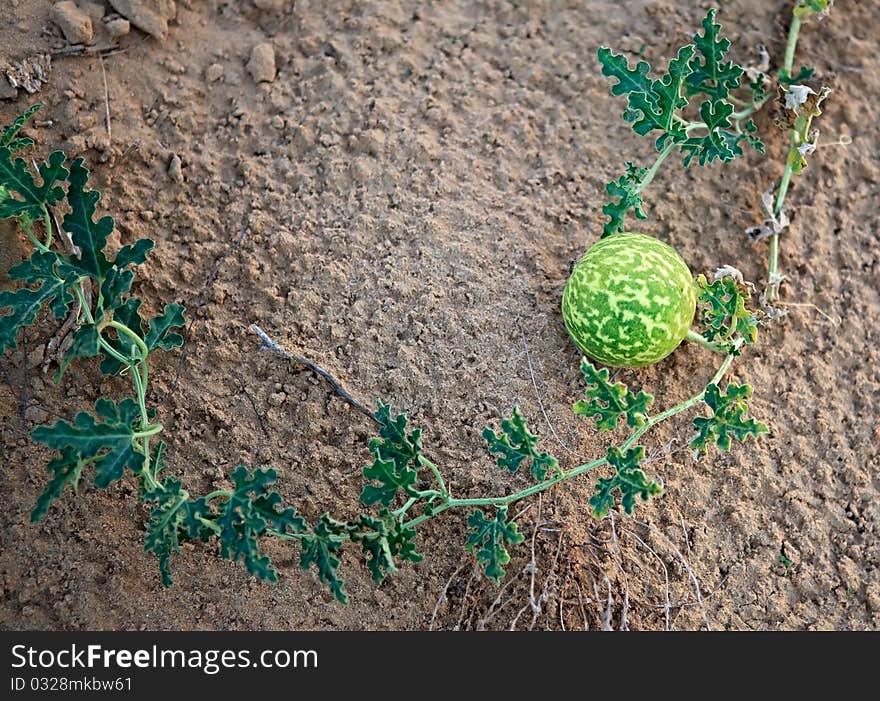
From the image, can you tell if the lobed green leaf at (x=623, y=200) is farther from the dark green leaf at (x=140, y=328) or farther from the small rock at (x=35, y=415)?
the small rock at (x=35, y=415)

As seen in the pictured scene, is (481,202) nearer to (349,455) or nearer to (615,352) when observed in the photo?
(615,352)

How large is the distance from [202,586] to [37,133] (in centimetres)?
194

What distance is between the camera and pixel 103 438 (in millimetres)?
2791

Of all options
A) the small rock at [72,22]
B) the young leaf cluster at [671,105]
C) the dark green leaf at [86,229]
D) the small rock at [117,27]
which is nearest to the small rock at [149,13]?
the small rock at [117,27]

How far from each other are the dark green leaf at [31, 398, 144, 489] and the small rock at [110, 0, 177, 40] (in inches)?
76.9

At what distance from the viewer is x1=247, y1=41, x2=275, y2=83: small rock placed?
402cm

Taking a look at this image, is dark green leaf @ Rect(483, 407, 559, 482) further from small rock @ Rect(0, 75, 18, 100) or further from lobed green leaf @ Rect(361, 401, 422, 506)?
small rock @ Rect(0, 75, 18, 100)

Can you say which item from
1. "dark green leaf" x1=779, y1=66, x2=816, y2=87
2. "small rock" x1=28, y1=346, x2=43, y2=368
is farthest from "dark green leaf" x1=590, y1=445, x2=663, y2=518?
"small rock" x1=28, y1=346, x2=43, y2=368

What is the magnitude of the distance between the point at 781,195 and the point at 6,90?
3209mm

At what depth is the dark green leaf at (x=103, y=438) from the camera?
2.75m

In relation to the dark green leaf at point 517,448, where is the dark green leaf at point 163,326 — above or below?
above

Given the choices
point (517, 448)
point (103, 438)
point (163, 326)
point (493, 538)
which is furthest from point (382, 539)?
point (163, 326)

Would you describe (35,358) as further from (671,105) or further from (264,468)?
(671,105)

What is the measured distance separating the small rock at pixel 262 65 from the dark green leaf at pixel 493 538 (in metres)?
2.21
